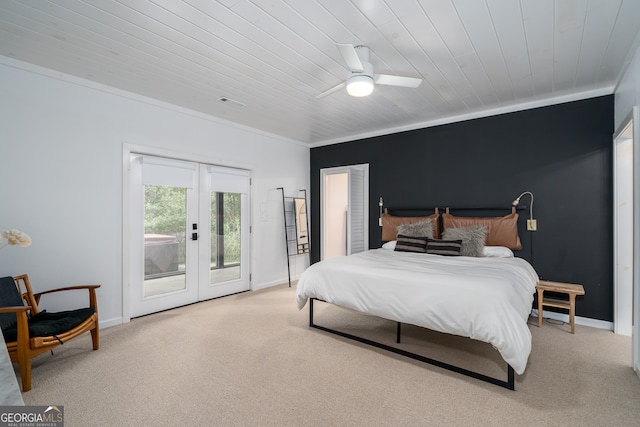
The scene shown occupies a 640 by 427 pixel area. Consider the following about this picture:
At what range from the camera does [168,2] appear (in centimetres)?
212

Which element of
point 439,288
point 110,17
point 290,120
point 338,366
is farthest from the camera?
point 290,120

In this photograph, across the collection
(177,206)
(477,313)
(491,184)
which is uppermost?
(491,184)

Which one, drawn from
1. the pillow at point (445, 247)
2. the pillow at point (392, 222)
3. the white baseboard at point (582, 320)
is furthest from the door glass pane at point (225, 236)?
the white baseboard at point (582, 320)

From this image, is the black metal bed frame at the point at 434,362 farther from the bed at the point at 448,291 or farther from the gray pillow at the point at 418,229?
the gray pillow at the point at 418,229

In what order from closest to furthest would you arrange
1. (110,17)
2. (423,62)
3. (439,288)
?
1. (110,17)
2. (439,288)
3. (423,62)

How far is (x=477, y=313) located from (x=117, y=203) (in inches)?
153

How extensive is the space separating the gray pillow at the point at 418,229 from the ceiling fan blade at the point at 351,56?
2.50 meters

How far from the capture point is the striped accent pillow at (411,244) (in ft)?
13.4

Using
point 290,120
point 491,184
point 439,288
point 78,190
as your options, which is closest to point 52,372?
point 78,190

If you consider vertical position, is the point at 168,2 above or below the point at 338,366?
above

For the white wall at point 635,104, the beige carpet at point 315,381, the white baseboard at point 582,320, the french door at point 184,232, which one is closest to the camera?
the beige carpet at point 315,381

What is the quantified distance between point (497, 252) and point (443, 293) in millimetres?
1797

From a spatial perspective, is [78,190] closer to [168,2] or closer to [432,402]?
[168,2]

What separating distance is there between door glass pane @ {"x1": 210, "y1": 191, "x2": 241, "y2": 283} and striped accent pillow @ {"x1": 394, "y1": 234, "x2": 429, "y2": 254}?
2555 millimetres
